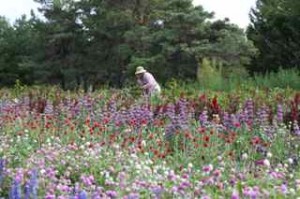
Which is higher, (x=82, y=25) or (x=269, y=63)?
(x=82, y=25)

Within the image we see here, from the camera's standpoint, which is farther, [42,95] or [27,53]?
[27,53]

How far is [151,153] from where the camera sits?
21.9ft

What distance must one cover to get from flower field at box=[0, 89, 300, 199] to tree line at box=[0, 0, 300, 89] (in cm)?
1629

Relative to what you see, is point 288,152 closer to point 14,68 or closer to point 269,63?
point 269,63

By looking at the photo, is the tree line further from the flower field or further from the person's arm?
the flower field

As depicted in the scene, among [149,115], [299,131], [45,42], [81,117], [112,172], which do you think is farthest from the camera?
[45,42]

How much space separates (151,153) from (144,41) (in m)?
22.2

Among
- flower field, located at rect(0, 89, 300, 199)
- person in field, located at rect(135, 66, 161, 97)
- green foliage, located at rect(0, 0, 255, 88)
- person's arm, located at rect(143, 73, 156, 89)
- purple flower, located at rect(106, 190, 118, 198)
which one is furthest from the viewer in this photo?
green foliage, located at rect(0, 0, 255, 88)

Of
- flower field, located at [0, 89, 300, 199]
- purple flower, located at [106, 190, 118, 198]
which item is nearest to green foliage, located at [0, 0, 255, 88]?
flower field, located at [0, 89, 300, 199]

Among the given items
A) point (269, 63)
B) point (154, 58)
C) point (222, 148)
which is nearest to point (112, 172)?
point (222, 148)

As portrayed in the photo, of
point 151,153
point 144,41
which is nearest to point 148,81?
point 151,153

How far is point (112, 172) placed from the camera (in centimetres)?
529

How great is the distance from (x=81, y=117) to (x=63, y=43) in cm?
2547

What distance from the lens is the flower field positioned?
4195 millimetres
